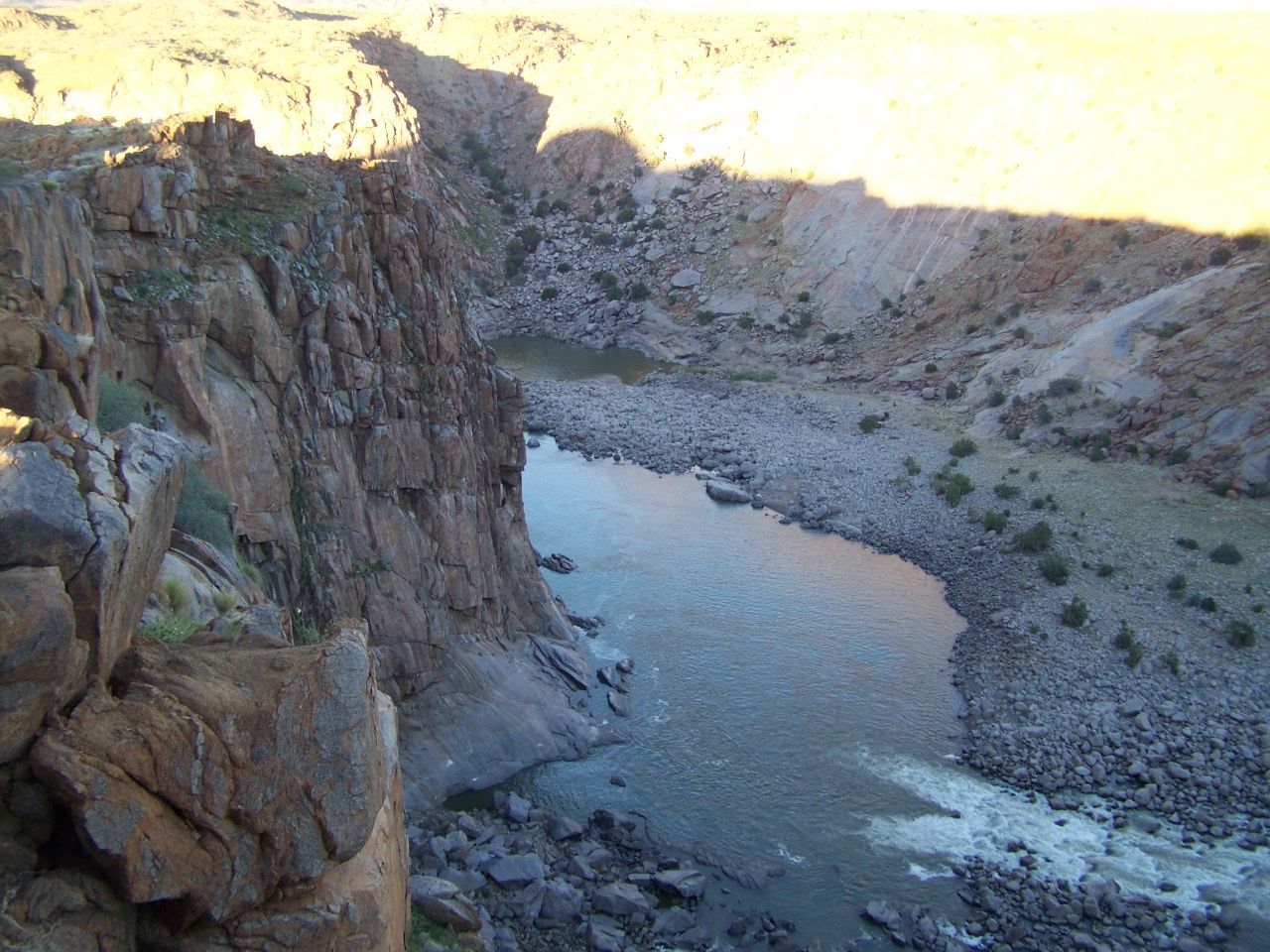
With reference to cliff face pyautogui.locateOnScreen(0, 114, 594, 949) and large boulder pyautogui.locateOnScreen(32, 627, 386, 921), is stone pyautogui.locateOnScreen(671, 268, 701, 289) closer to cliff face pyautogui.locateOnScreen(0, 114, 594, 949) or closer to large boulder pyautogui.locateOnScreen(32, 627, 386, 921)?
cliff face pyautogui.locateOnScreen(0, 114, 594, 949)

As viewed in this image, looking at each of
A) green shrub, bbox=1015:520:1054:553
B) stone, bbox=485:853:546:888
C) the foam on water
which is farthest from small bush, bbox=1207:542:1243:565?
stone, bbox=485:853:546:888

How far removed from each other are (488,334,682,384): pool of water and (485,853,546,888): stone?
41.6 metres

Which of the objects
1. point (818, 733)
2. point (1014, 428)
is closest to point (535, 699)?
point (818, 733)

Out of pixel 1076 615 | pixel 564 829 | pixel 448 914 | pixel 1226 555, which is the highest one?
pixel 1226 555

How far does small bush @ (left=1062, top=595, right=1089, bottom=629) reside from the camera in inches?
1135

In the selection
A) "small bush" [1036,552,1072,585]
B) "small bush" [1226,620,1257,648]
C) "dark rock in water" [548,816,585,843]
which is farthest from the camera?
"small bush" [1036,552,1072,585]

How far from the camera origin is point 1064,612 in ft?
96.1

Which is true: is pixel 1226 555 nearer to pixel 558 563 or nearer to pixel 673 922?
pixel 558 563

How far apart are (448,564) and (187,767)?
16010 millimetres

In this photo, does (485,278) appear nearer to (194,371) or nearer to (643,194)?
(643,194)

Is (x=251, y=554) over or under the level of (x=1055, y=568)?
under

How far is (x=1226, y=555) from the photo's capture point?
99.9ft

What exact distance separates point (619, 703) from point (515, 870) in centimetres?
710

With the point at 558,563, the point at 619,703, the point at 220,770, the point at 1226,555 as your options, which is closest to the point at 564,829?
the point at 619,703
